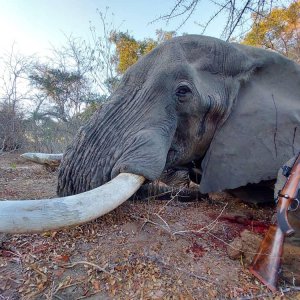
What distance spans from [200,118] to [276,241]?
3.62 feet

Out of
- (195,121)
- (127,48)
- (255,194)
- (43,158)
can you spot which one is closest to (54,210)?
(195,121)

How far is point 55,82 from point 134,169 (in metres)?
14.9

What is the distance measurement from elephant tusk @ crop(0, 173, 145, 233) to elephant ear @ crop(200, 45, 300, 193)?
0.97m

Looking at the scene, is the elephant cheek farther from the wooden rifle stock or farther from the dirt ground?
the wooden rifle stock

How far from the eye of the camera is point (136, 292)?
156cm

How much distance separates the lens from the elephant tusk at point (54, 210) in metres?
1.36

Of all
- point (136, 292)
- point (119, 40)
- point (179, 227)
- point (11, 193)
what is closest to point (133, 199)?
point (179, 227)

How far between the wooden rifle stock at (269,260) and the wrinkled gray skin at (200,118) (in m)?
0.67

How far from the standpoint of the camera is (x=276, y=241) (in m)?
1.78

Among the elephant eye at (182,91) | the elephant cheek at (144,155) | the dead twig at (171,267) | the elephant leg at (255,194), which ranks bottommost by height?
the dead twig at (171,267)

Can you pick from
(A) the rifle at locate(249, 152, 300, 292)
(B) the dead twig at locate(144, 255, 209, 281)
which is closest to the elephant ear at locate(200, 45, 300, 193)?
(A) the rifle at locate(249, 152, 300, 292)

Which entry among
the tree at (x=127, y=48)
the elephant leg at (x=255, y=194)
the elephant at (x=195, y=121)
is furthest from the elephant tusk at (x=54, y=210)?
the tree at (x=127, y=48)

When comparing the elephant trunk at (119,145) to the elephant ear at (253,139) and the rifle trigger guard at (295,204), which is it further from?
the rifle trigger guard at (295,204)

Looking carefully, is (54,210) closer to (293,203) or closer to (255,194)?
(293,203)
